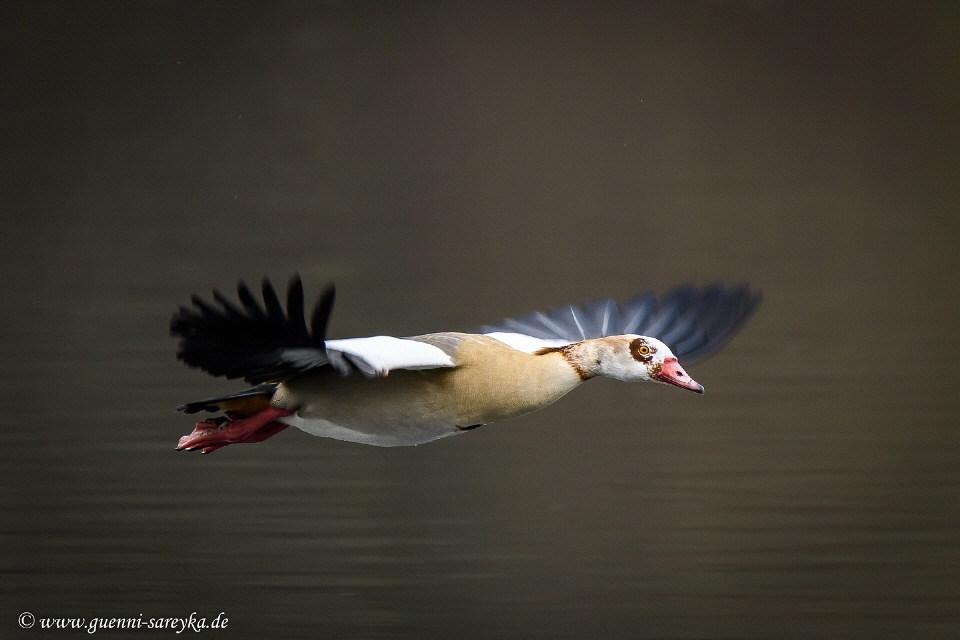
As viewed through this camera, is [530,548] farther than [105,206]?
No

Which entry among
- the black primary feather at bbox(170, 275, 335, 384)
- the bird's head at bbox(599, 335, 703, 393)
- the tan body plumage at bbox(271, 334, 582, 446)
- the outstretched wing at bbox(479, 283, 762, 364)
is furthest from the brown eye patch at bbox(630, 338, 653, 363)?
the black primary feather at bbox(170, 275, 335, 384)

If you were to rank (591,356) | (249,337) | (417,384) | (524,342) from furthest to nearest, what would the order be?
(524,342)
(591,356)
(417,384)
(249,337)

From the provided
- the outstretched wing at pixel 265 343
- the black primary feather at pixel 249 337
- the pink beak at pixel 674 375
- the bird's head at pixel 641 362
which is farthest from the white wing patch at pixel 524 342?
the black primary feather at pixel 249 337

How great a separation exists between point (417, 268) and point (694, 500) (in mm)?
3145

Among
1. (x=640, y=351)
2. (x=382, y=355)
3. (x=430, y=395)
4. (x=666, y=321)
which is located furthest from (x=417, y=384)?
(x=666, y=321)

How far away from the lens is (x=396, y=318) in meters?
6.32

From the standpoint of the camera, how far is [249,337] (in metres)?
3.11

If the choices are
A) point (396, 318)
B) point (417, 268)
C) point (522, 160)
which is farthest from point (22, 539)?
point (522, 160)

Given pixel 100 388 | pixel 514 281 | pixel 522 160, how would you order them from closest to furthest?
1. pixel 100 388
2. pixel 514 281
3. pixel 522 160

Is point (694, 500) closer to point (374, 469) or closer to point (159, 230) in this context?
point (374, 469)

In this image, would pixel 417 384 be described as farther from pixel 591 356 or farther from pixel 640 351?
pixel 640 351

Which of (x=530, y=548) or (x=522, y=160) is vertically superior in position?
(x=522, y=160)

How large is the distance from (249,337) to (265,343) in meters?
0.04

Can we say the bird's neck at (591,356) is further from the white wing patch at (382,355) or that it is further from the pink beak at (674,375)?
the white wing patch at (382,355)
